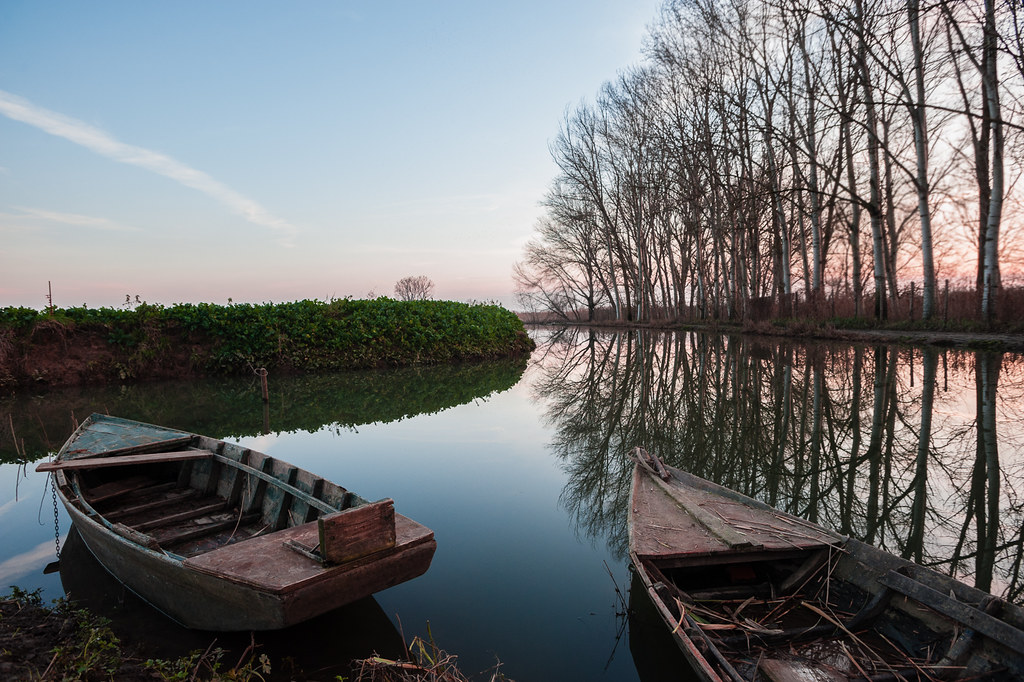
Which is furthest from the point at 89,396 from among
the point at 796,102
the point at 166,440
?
the point at 796,102

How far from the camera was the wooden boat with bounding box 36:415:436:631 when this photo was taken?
3.12 metres

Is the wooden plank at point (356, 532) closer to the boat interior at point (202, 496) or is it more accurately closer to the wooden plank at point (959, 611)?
the boat interior at point (202, 496)

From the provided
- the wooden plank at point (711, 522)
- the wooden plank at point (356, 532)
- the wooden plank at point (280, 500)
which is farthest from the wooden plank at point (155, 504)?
the wooden plank at point (711, 522)

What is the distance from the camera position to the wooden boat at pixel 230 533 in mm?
3123

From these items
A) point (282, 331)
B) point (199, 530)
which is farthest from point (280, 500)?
point (282, 331)

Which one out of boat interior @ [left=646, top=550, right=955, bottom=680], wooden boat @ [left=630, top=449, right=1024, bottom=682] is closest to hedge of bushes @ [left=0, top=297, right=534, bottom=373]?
wooden boat @ [left=630, top=449, right=1024, bottom=682]

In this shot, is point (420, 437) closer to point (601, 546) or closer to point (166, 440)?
point (166, 440)

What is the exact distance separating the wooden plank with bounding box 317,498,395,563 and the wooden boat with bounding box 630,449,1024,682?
166 cm

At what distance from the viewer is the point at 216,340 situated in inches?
700

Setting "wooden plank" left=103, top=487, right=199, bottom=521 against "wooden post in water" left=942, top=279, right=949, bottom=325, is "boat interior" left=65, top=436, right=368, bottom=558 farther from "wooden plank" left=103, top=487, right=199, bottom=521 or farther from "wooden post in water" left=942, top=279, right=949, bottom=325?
"wooden post in water" left=942, top=279, right=949, bottom=325

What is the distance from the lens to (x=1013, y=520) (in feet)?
16.4

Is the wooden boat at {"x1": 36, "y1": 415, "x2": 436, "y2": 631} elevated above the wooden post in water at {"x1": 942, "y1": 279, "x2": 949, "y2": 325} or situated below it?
below

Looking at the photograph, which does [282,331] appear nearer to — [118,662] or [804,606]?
[118,662]

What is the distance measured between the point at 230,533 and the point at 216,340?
15.0 meters
